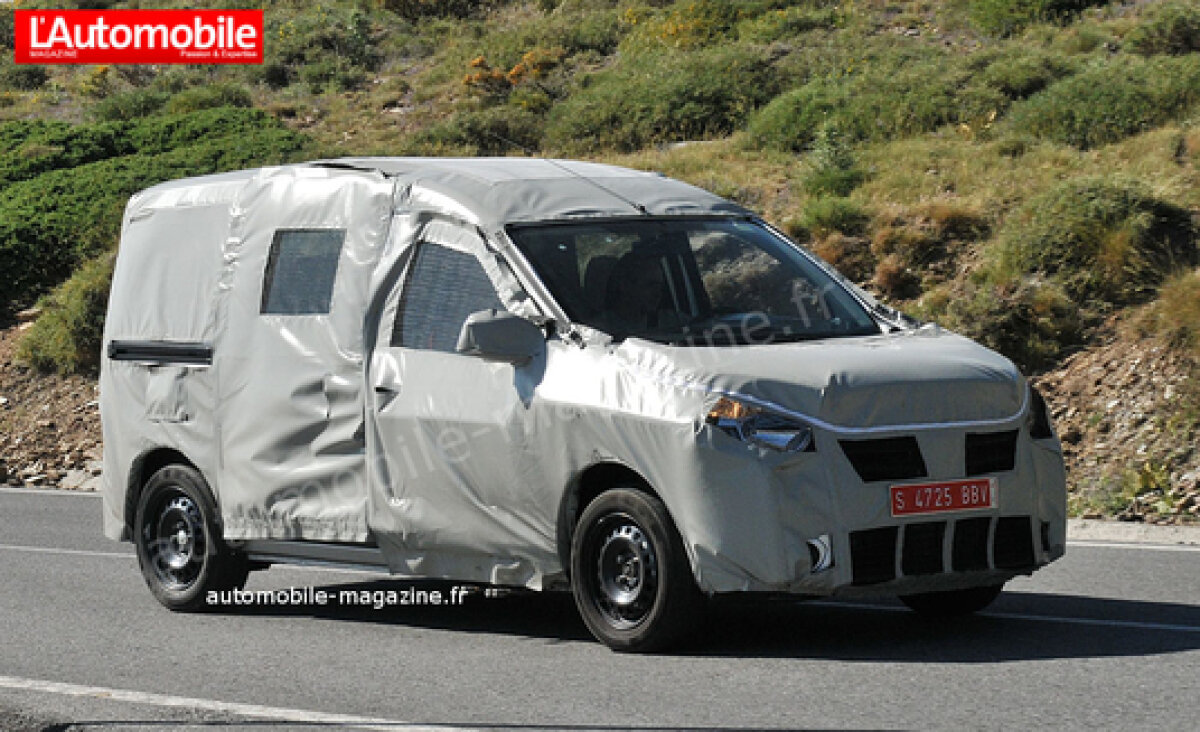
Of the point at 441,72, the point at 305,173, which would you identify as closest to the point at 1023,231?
the point at 305,173

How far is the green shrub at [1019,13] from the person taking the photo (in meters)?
28.8

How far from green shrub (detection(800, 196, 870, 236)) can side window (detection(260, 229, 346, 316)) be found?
36.8 feet

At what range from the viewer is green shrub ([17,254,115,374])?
2420 centimetres

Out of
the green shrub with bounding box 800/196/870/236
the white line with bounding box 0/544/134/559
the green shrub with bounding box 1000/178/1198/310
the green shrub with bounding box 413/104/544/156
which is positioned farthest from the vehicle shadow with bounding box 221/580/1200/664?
the green shrub with bounding box 413/104/544/156

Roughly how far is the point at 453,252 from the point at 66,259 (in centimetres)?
2064

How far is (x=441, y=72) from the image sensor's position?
3572 cm

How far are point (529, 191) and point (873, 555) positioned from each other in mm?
2612

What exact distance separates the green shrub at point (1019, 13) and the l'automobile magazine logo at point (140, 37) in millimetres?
18449

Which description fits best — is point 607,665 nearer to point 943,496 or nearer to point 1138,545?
point 943,496

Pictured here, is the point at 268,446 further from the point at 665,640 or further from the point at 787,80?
the point at 787,80

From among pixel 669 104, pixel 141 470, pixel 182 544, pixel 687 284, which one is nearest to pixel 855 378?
pixel 687 284

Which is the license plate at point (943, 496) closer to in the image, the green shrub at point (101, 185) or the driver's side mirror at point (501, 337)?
the driver's side mirror at point (501, 337)

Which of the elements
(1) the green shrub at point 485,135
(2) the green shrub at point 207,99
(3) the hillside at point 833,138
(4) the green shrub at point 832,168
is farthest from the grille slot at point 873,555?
(2) the green shrub at point 207,99

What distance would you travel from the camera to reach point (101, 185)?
2947 cm
